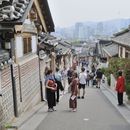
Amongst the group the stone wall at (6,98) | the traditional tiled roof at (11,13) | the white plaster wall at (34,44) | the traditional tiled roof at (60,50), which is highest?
the traditional tiled roof at (11,13)

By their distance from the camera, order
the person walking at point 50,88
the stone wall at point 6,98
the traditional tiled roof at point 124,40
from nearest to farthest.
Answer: the stone wall at point 6,98
the person walking at point 50,88
the traditional tiled roof at point 124,40

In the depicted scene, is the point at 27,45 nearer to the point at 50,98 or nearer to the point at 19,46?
the point at 19,46

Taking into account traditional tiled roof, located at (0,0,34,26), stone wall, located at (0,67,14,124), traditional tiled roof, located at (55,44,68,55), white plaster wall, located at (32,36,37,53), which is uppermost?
traditional tiled roof, located at (0,0,34,26)

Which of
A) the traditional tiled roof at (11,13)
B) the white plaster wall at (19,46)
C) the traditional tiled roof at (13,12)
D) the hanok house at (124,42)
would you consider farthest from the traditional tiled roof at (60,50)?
the traditional tiled roof at (11,13)

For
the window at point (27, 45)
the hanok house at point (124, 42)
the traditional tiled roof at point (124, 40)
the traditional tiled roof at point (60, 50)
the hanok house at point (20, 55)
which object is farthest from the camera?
the traditional tiled roof at point (60, 50)

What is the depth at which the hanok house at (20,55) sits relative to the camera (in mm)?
9066

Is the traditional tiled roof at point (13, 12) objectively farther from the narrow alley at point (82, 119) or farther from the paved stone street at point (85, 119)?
the paved stone street at point (85, 119)

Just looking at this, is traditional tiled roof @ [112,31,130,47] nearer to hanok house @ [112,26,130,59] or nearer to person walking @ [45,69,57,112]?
hanok house @ [112,26,130,59]

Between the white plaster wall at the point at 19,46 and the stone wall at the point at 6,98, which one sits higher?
the white plaster wall at the point at 19,46

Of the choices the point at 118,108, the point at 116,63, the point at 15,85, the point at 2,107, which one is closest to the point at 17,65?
the point at 15,85

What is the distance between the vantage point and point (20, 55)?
42.1 ft

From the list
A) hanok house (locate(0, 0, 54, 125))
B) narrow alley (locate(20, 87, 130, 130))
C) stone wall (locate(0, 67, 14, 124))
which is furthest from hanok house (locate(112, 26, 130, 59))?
stone wall (locate(0, 67, 14, 124))

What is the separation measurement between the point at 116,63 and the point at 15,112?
1143 centimetres

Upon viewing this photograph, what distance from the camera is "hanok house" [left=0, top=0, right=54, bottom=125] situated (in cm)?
907
